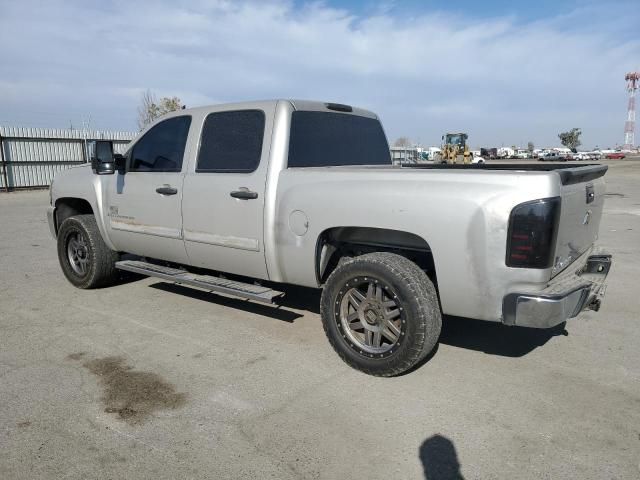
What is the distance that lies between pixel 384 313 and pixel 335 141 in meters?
1.83

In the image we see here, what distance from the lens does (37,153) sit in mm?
21328

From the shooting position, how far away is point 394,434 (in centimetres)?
293

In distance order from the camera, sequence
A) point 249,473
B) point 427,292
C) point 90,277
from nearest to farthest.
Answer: point 249,473 < point 427,292 < point 90,277

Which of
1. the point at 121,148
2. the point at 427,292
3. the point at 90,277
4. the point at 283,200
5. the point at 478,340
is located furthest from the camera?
the point at 121,148

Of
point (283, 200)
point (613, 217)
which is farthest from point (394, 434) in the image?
point (613, 217)

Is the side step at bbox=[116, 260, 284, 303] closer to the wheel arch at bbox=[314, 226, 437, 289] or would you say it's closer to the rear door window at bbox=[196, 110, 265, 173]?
the wheel arch at bbox=[314, 226, 437, 289]

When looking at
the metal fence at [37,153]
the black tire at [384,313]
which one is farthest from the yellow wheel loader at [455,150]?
the black tire at [384,313]

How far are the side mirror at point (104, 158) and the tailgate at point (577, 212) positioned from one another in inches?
160

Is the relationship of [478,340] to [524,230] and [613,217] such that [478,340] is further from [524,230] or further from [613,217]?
[613,217]

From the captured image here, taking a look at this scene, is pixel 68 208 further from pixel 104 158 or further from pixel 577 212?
pixel 577 212

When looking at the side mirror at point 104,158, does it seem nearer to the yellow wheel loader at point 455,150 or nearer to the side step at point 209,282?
the side step at point 209,282

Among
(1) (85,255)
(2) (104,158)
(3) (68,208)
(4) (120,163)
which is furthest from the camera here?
(3) (68,208)

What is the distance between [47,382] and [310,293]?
291 cm

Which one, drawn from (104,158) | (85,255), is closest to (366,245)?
(104,158)
